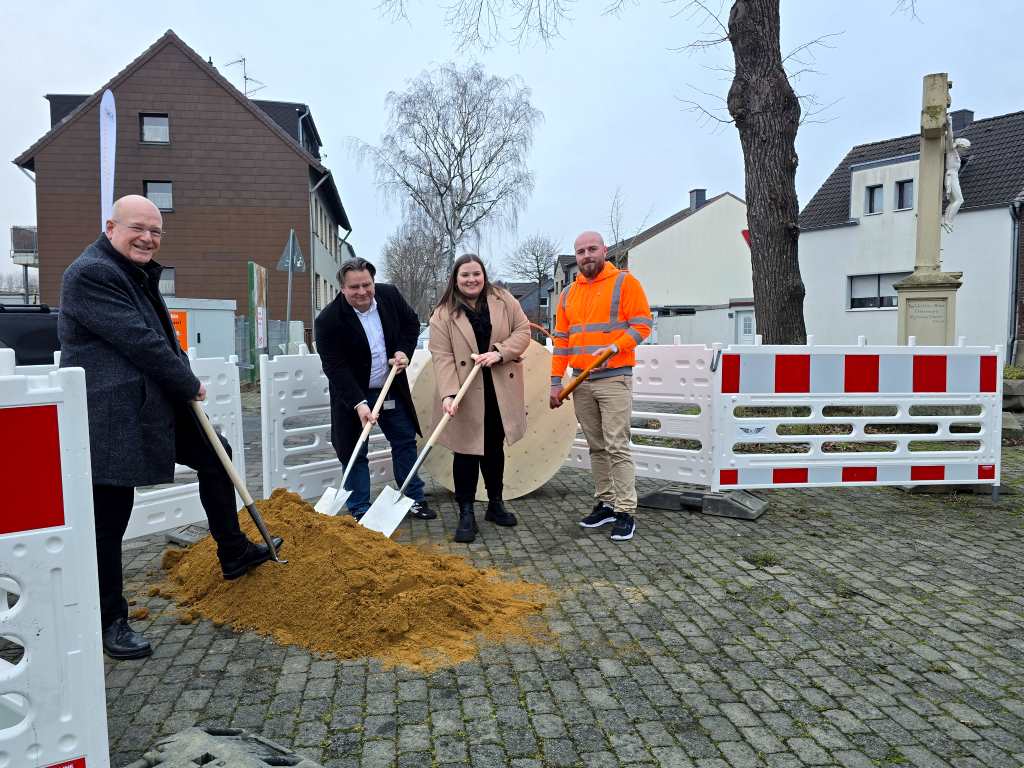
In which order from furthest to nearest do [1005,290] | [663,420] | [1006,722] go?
[1005,290] → [663,420] → [1006,722]

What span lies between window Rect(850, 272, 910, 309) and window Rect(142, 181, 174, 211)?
87.6 ft

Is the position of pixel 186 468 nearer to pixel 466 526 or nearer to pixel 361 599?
pixel 466 526

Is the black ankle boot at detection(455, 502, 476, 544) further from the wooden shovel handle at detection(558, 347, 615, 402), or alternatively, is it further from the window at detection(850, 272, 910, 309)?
the window at detection(850, 272, 910, 309)

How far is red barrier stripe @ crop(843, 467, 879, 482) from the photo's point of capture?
610 centimetres

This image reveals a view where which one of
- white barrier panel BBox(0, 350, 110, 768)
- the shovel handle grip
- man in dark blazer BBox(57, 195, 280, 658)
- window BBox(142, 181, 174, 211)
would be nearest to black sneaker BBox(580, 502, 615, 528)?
the shovel handle grip

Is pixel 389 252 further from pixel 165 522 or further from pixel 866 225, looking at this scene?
pixel 165 522

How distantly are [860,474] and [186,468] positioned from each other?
4860 mm

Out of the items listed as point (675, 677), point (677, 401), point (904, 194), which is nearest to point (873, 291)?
point (904, 194)

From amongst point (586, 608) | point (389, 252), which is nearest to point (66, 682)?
point (586, 608)

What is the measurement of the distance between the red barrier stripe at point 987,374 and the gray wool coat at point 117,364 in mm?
5978

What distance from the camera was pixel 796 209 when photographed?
910 cm

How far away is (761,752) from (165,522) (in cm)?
378

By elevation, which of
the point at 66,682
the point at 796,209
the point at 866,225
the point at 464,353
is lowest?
the point at 66,682

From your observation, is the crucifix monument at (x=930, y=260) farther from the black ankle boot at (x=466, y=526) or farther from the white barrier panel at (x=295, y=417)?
the white barrier panel at (x=295, y=417)
